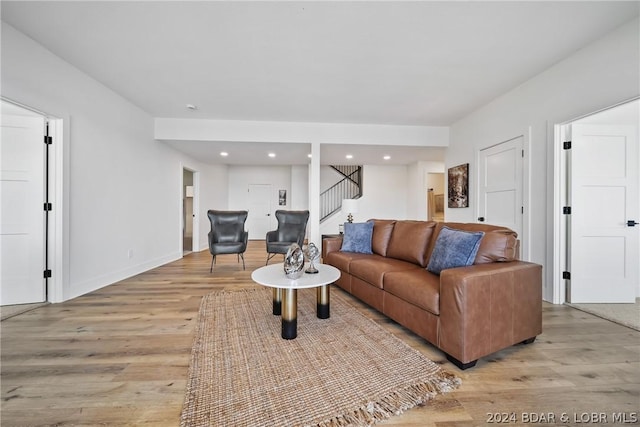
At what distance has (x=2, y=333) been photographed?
204 cm

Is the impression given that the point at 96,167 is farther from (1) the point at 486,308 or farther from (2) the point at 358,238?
(1) the point at 486,308

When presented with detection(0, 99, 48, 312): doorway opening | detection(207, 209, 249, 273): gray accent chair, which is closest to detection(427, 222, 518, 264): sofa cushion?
detection(207, 209, 249, 273): gray accent chair

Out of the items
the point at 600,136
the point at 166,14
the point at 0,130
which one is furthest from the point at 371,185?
the point at 0,130

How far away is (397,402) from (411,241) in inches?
67.9

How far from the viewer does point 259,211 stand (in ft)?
27.3

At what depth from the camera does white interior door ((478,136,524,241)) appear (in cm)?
338

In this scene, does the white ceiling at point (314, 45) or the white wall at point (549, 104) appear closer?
the white ceiling at point (314, 45)

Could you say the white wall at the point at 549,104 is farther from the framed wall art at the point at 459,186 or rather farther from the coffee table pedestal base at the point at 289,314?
the coffee table pedestal base at the point at 289,314

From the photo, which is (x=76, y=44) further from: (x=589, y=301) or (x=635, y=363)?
(x=589, y=301)

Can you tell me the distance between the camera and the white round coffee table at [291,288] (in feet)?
6.30

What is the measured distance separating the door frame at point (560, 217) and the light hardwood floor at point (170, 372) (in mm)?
342

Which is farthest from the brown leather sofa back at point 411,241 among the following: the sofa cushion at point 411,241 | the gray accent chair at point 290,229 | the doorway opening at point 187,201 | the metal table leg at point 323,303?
the doorway opening at point 187,201

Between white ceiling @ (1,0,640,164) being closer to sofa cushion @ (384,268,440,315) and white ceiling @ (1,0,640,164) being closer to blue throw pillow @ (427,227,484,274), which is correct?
blue throw pillow @ (427,227,484,274)

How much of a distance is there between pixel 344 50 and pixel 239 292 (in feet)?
9.41
